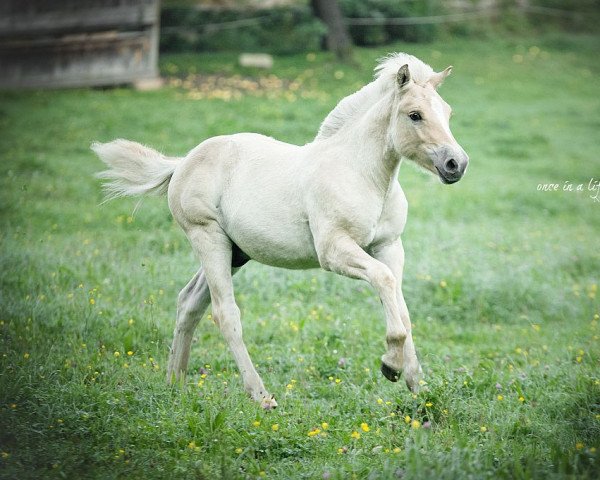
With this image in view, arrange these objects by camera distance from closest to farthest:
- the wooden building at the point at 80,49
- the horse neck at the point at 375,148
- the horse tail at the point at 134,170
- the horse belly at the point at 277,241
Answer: the horse neck at the point at 375,148 → the horse belly at the point at 277,241 → the horse tail at the point at 134,170 → the wooden building at the point at 80,49

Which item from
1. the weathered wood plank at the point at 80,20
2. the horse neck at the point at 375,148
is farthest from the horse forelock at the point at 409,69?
the weathered wood plank at the point at 80,20

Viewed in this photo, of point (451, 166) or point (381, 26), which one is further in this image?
point (381, 26)

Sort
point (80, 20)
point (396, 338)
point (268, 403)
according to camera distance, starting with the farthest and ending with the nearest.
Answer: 1. point (80, 20)
2. point (268, 403)
3. point (396, 338)

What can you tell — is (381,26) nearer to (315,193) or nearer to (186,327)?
(186,327)

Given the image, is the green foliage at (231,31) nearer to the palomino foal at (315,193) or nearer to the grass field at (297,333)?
the grass field at (297,333)

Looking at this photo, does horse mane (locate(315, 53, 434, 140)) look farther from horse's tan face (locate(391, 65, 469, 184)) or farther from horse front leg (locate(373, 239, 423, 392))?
horse front leg (locate(373, 239, 423, 392))

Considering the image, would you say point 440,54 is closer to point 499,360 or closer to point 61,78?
point 61,78

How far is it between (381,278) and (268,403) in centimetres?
126

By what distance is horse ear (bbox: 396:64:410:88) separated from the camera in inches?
210

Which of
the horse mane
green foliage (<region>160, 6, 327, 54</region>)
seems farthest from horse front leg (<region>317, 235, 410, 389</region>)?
green foliage (<region>160, 6, 327, 54</region>)

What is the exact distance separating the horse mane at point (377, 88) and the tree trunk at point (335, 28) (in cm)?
1698

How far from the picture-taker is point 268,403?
5.62 m

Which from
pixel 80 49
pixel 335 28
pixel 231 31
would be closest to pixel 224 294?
pixel 80 49

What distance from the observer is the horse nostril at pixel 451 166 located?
507 cm
